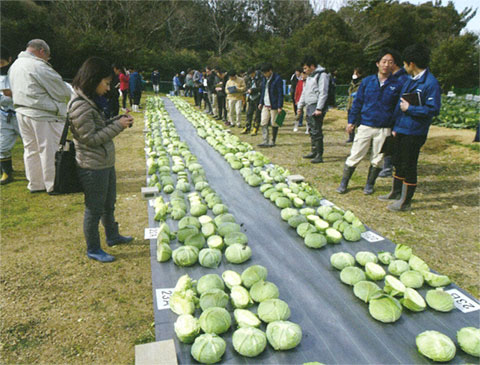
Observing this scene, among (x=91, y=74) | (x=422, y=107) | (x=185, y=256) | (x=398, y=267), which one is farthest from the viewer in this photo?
(x=422, y=107)

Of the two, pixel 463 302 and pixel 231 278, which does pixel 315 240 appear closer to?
pixel 231 278

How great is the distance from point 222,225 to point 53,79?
3.88 metres

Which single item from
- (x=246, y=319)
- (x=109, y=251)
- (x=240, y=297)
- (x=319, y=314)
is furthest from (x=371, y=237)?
(x=109, y=251)

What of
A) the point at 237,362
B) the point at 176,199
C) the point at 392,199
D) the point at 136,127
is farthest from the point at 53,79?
the point at 136,127

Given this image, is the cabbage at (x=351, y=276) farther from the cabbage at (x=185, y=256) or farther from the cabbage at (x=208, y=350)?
the cabbage at (x=185, y=256)

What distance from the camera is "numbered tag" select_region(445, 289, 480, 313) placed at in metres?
2.87

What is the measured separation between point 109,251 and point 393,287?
3328mm

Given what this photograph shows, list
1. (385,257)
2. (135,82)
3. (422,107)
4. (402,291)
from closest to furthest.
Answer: (402,291) < (385,257) < (422,107) < (135,82)

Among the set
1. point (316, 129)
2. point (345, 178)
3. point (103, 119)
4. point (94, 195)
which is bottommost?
point (345, 178)

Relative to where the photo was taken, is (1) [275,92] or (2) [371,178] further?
(1) [275,92]

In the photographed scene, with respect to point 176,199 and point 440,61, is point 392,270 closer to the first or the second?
point 176,199

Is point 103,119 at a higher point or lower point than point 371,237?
higher

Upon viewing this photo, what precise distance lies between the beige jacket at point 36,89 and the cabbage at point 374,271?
18.0ft

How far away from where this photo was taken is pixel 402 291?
2.93 m
